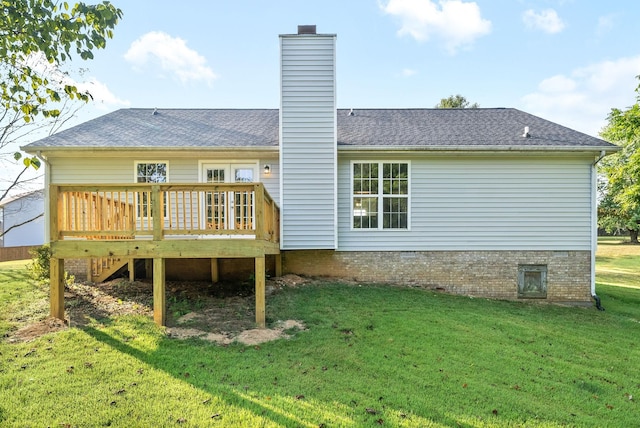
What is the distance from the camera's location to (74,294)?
7242mm

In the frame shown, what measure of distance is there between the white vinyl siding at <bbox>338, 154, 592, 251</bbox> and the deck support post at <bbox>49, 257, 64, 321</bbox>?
23.7ft

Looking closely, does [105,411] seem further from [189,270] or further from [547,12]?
[547,12]

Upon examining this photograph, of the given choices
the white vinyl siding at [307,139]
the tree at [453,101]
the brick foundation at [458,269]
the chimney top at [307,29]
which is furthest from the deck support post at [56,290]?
the tree at [453,101]

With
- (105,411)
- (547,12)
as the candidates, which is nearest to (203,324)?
(105,411)

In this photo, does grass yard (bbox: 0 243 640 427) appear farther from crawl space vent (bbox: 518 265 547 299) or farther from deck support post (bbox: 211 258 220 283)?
deck support post (bbox: 211 258 220 283)

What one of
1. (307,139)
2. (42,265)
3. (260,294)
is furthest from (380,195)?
(42,265)

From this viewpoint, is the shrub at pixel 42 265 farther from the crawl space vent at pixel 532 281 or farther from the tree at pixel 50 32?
the crawl space vent at pixel 532 281

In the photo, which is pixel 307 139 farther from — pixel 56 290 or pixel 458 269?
pixel 56 290

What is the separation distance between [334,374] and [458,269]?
607cm

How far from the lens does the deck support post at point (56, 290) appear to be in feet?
18.8

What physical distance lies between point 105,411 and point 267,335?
7.94 ft

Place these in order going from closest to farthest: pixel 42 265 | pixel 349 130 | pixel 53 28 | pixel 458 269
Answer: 1. pixel 53 28
2. pixel 42 265
3. pixel 458 269
4. pixel 349 130

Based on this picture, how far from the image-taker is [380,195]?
9.13 meters

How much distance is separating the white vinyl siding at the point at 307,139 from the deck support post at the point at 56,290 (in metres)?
4.44
